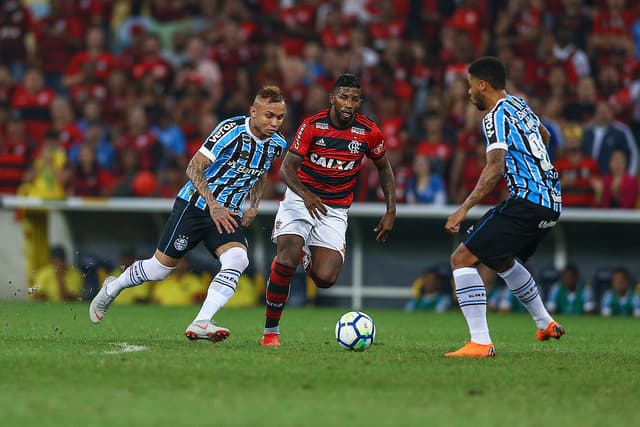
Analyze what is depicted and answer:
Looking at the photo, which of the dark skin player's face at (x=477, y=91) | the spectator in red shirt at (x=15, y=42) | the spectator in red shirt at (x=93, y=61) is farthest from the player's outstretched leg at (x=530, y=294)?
the spectator in red shirt at (x=15, y=42)

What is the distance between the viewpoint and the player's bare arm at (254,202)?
10.2 metres

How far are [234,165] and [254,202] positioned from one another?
0.62m

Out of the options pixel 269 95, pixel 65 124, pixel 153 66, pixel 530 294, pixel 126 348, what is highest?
pixel 153 66

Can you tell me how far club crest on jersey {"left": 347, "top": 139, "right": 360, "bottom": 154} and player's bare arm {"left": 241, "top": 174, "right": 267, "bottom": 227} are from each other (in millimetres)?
802

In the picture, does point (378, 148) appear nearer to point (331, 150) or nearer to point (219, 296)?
point (331, 150)

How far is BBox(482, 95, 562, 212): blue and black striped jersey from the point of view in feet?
28.9

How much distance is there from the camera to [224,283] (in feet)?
31.0

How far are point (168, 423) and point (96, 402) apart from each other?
0.77m

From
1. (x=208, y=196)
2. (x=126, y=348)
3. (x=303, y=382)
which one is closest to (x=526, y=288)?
(x=208, y=196)

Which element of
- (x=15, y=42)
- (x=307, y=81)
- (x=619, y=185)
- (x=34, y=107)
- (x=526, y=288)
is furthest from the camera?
(x=15, y=42)

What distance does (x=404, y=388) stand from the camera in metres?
6.91

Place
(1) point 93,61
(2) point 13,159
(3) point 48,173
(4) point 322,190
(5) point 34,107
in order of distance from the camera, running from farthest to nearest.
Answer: (1) point 93,61 → (5) point 34,107 → (2) point 13,159 → (3) point 48,173 → (4) point 322,190

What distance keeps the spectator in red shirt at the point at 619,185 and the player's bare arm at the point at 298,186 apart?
8.08 m

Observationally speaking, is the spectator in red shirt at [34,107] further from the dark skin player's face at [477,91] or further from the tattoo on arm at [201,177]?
the dark skin player's face at [477,91]
